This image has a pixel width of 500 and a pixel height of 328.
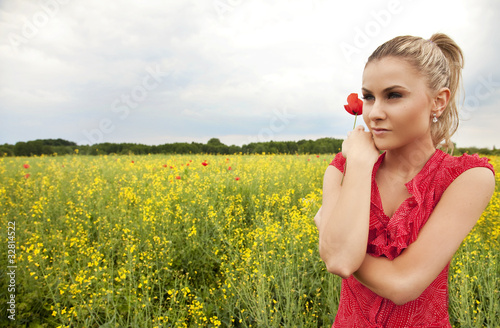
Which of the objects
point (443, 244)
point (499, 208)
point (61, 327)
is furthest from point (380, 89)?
point (499, 208)

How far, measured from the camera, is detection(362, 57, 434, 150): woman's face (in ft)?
3.40

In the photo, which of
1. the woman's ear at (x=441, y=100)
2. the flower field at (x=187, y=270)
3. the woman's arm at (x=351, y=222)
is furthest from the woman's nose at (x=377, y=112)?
the flower field at (x=187, y=270)

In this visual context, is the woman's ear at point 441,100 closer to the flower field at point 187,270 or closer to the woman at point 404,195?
the woman at point 404,195

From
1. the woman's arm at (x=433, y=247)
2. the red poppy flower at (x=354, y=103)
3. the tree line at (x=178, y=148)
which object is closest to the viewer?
the woman's arm at (x=433, y=247)

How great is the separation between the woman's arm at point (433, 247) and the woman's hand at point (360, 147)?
28 centimetres

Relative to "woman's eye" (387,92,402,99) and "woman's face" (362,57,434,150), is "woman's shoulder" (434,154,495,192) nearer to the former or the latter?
"woman's face" (362,57,434,150)

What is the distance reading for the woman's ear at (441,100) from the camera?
3.67 ft

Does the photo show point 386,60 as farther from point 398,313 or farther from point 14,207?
point 14,207

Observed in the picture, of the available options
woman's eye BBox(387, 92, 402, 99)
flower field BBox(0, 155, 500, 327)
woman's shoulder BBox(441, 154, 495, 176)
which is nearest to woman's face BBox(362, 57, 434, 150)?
woman's eye BBox(387, 92, 402, 99)

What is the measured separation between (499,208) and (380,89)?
14.3ft

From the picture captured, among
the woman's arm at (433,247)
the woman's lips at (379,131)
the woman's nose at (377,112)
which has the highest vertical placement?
the woman's nose at (377,112)

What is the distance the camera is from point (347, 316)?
1.23m

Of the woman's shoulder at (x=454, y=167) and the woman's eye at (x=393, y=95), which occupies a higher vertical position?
the woman's eye at (x=393, y=95)

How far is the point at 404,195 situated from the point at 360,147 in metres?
0.30
